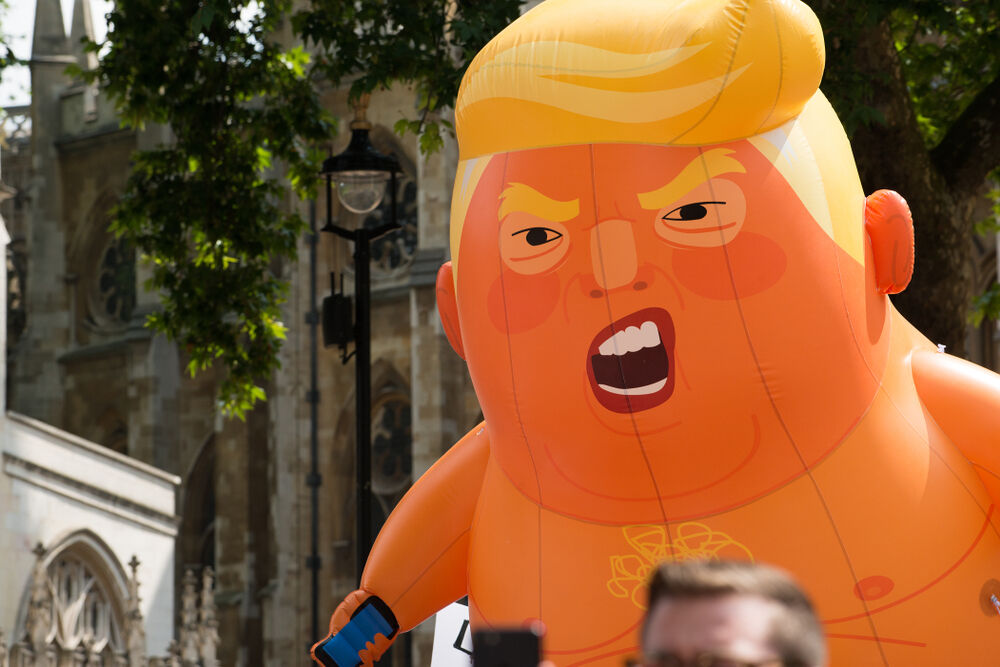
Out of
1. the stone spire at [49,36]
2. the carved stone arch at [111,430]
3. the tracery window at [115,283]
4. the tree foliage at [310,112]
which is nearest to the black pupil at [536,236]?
the tree foliage at [310,112]

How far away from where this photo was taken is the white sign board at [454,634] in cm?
629

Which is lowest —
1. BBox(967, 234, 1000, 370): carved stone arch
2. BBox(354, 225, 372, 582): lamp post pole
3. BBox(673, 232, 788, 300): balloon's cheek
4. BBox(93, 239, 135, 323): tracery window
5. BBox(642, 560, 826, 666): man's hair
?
BBox(642, 560, 826, 666): man's hair

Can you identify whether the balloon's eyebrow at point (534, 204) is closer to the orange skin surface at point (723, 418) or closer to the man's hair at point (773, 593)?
the orange skin surface at point (723, 418)

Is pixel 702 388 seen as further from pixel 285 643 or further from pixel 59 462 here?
pixel 285 643

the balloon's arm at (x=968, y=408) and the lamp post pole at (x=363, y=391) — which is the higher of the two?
the lamp post pole at (x=363, y=391)

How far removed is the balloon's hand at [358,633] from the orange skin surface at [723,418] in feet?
2.93

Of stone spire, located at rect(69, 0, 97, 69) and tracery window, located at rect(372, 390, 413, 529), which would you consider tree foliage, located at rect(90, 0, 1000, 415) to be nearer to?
tracery window, located at rect(372, 390, 413, 529)

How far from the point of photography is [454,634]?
20.7 ft

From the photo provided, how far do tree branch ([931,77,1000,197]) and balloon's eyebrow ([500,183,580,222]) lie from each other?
4.72m

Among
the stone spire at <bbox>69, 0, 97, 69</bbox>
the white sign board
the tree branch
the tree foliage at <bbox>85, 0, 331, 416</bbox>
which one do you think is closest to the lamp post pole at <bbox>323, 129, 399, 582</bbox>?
the tree foliage at <bbox>85, 0, 331, 416</bbox>

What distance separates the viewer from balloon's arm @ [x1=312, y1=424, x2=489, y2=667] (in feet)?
18.6

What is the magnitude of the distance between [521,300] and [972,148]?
4899mm

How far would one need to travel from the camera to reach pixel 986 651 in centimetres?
481

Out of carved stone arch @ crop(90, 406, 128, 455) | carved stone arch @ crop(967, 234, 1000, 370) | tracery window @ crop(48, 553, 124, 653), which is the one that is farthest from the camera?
carved stone arch @ crop(90, 406, 128, 455)
